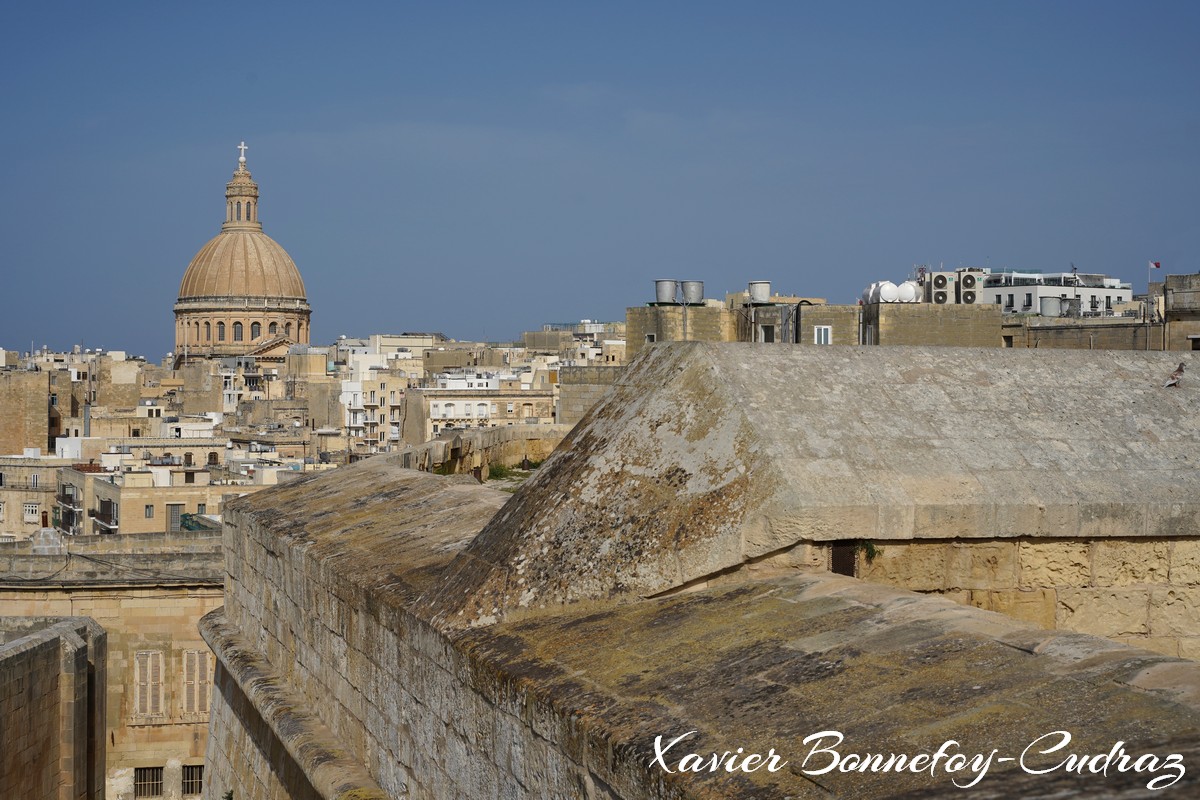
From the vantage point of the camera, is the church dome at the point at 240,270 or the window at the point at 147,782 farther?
the church dome at the point at 240,270

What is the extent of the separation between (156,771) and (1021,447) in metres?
12.4

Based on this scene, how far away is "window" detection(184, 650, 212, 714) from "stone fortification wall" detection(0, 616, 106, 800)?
Result: 98 cm

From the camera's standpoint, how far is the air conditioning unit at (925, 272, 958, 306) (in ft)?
53.2

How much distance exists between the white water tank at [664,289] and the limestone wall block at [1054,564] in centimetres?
1141

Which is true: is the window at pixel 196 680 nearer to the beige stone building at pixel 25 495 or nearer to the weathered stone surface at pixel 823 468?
the weathered stone surface at pixel 823 468

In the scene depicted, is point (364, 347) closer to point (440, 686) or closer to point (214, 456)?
point (214, 456)

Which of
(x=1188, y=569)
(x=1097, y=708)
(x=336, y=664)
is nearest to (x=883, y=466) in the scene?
(x=1188, y=569)

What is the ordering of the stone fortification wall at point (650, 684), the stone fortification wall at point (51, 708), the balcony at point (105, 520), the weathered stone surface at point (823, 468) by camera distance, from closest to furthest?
the stone fortification wall at point (650, 684) → the weathered stone surface at point (823, 468) → the stone fortification wall at point (51, 708) → the balcony at point (105, 520)

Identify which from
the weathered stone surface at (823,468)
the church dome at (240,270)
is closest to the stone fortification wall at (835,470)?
the weathered stone surface at (823,468)

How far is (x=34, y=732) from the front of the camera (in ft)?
38.3

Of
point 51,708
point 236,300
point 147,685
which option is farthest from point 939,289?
point 236,300

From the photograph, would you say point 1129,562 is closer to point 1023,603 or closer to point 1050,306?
point 1023,603

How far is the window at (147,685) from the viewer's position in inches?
565

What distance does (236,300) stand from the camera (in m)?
99.7
